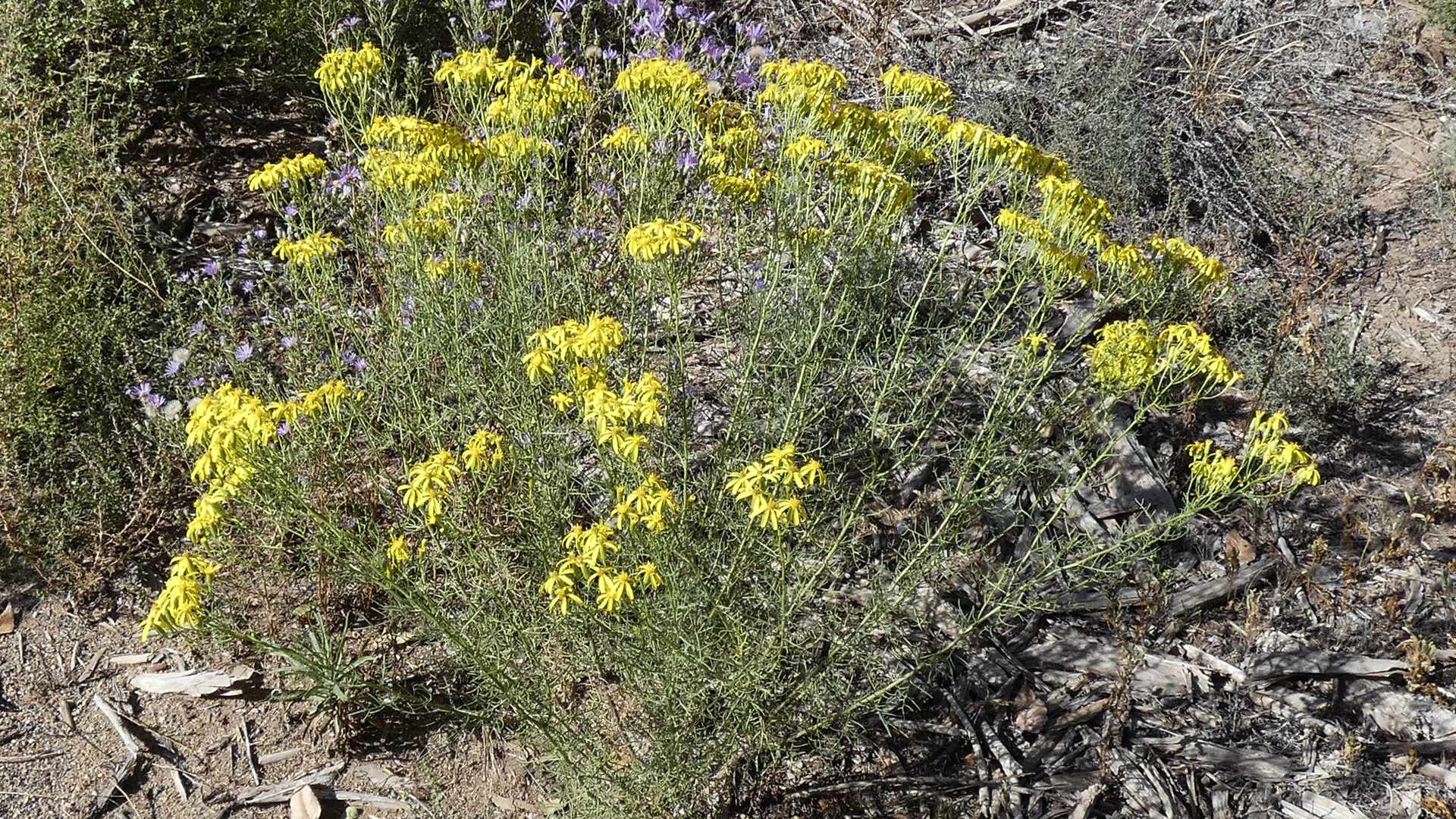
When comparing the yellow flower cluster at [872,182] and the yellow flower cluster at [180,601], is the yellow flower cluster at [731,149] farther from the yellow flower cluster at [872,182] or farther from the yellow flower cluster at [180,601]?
the yellow flower cluster at [180,601]

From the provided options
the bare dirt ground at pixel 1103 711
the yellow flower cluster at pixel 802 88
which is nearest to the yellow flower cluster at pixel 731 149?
the yellow flower cluster at pixel 802 88

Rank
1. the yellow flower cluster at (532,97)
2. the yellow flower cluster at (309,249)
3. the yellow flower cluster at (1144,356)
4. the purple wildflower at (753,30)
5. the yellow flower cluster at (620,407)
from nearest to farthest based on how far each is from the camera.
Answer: the yellow flower cluster at (620,407) < the yellow flower cluster at (1144,356) < the yellow flower cluster at (309,249) < the yellow flower cluster at (532,97) < the purple wildflower at (753,30)

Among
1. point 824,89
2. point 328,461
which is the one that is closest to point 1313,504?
point 824,89

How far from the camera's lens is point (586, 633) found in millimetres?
3199

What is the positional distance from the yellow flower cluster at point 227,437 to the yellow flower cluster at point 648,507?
932 millimetres

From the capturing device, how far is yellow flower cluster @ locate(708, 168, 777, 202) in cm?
340

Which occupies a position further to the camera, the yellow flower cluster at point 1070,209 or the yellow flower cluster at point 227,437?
the yellow flower cluster at point 1070,209

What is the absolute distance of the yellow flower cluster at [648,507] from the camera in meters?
2.52

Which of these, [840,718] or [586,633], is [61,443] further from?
[840,718]

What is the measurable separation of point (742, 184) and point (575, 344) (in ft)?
3.49

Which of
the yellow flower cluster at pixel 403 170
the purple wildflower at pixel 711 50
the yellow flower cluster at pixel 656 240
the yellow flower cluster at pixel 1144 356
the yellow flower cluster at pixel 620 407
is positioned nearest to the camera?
the yellow flower cluster at pixel 620 407

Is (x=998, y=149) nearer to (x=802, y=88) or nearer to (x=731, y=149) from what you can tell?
(x=802, y=88)

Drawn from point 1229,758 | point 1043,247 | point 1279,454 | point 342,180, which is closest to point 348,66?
point 342,180

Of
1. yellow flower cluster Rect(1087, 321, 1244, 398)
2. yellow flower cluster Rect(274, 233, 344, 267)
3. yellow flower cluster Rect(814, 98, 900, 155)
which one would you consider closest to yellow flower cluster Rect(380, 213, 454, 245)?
yellow flower cluster Rect(274, 233, 344, 267)
